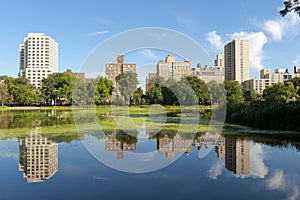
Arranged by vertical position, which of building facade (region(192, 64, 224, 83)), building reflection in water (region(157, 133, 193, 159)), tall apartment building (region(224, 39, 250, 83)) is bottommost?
building reflection in water (region(157, 133, 193, 159))

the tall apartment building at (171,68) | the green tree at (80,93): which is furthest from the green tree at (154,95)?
the tall apartment building at (171,68)

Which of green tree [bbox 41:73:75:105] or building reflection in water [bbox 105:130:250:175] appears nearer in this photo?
building reflection in water [bbox 105:130:250:175]

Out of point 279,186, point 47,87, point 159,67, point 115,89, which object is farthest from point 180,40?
point 47,87

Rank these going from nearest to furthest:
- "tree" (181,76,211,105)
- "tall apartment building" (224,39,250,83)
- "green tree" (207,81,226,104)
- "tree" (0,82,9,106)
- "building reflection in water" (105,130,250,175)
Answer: "building reflection in water" (105,130,250,175) < "green tree" (207,81,226,104) < "tree" (181,76,211,105) < "tree" (0,82,9,106) < "tall apartment building" (224,39,250,83)

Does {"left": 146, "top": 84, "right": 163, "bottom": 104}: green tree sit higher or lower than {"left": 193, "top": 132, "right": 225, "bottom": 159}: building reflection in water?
higher

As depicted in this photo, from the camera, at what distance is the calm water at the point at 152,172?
375 centimetres

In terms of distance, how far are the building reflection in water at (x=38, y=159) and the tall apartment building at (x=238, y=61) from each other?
89.3m

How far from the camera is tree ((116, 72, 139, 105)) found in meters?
36.8

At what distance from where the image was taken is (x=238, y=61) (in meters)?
92.2

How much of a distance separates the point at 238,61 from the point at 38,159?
9393cm

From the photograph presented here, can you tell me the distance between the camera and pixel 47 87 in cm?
4834

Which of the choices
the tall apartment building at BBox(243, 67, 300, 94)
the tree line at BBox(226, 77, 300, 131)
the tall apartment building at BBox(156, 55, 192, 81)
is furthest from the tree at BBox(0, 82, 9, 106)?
the tall apartment building at BBox(243, 67, 300, 94)

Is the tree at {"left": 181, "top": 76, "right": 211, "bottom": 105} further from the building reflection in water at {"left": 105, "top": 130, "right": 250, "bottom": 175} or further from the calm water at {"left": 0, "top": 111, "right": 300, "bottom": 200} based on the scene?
the calm water at {"left": 0, "top": 111, "right": 300, "bottom": 200}

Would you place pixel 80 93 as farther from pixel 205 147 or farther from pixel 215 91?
pixel 205 147
